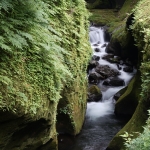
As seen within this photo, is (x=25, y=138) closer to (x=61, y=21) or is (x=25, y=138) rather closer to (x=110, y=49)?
(x=61, y=21)

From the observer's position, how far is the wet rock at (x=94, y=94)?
525 inches

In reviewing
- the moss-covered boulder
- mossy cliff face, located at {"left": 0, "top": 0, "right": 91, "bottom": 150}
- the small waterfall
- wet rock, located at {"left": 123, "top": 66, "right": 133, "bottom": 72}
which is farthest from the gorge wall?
mossy cliff face, located at {"left": 0, "top": 0, "right": 91, "bottom": 150}

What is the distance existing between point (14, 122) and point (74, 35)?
15.3ft

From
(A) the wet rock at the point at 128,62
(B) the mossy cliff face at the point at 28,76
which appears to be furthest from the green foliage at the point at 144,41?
(A) the wet rock at the point at 128,62

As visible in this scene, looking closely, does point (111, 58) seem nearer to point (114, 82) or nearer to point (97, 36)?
point (114, 82)

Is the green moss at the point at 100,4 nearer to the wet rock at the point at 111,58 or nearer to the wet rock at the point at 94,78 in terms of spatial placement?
the wet rock at the point at 111,58

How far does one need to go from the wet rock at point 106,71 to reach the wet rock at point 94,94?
8.25 feet

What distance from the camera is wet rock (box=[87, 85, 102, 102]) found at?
43.8 feet

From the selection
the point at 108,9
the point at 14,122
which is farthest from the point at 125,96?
the point at 108,9

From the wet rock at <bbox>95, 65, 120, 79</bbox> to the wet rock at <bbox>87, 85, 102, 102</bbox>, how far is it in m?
2.51

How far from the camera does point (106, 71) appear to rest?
16.6 meters

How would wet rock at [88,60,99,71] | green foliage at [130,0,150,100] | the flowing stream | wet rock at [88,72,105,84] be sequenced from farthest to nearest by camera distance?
wet rock at [88,60,99,71] → wet rock at [88,72,105,84] → the flowing stream → green foliage at [130,0,150,100]

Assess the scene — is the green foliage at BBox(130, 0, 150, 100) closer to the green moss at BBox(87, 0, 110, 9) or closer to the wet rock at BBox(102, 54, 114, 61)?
the wet rock at BBox(102, 54, 114, 61)

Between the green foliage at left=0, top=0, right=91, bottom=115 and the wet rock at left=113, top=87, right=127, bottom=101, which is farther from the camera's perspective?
the wet rock at left=113, top=87, right=127, bottom=101
